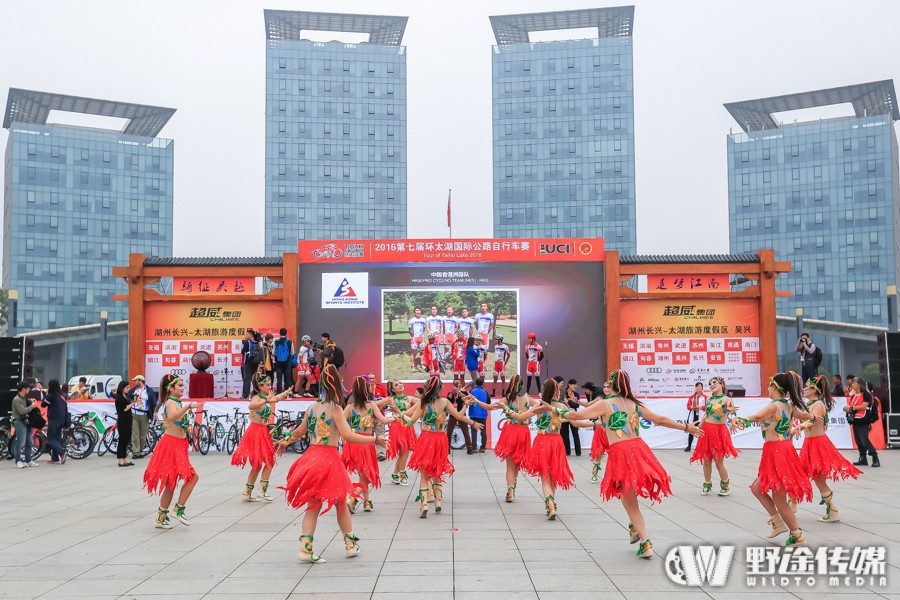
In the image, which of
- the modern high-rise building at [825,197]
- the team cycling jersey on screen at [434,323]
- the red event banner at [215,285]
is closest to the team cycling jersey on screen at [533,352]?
the team cycling jersey on screen at [434,323]

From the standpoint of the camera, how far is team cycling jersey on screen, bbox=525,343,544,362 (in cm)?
2534

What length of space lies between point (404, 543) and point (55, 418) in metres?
12.9

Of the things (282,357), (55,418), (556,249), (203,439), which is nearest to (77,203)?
(282,357)

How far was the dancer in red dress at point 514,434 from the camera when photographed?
1204 cm

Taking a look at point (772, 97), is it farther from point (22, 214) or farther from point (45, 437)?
point (45, 437)

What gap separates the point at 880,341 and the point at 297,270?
16350 mm

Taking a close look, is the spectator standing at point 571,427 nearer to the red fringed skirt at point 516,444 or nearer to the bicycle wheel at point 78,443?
the red fringed skirt at point 516,444

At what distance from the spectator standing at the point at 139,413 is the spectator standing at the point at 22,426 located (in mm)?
2022

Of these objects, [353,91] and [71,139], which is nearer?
[71,139]

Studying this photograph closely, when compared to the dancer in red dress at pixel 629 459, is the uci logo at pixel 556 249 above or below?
above

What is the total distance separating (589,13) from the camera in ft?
357

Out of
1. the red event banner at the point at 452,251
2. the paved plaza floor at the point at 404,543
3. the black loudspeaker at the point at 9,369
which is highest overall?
the red event banner at the point at 452,251

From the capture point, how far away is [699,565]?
7793 millimetres

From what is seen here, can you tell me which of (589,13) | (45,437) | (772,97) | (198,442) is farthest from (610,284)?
(589,13)
